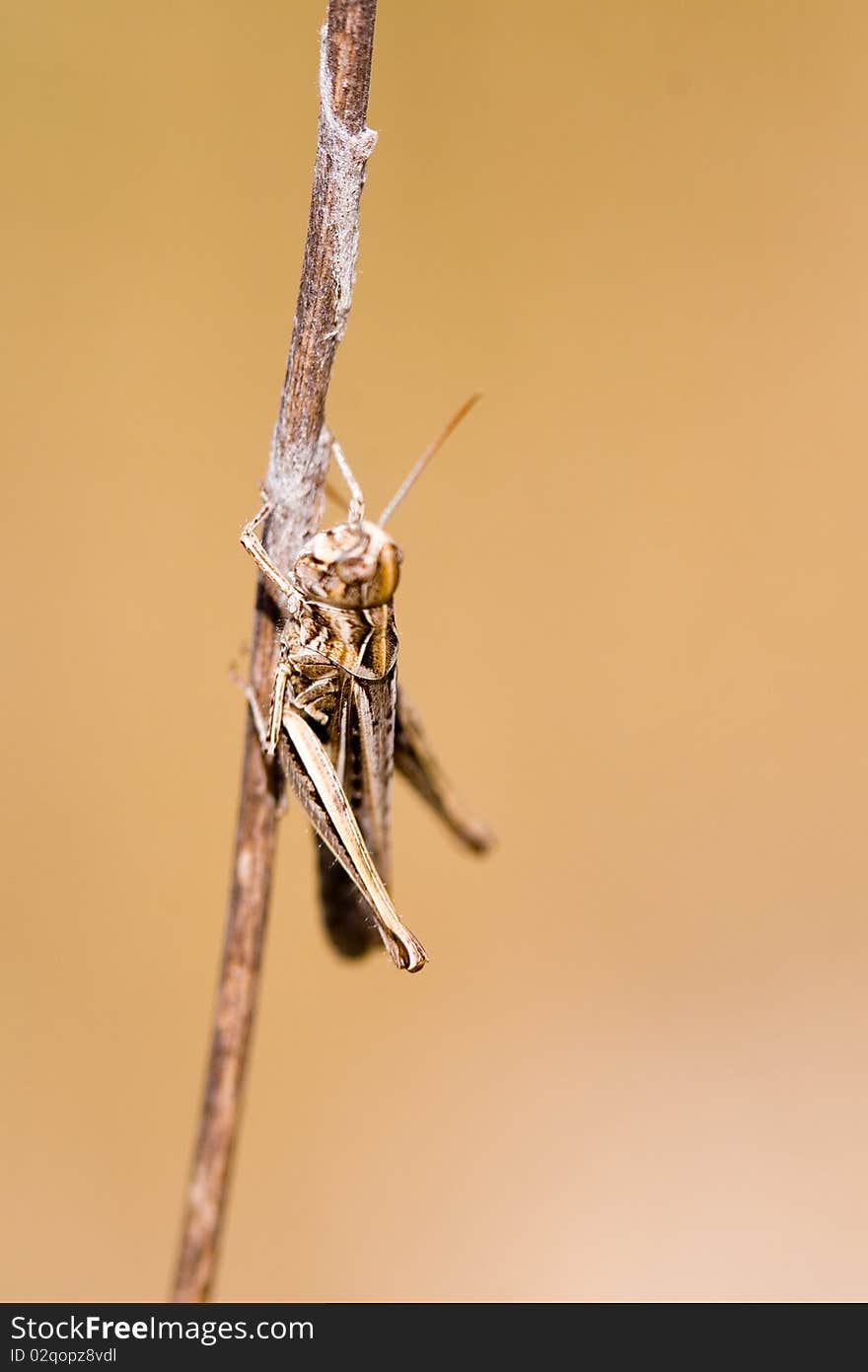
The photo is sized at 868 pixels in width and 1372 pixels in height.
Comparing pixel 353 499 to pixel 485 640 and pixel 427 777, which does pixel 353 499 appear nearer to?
pixel 427 777

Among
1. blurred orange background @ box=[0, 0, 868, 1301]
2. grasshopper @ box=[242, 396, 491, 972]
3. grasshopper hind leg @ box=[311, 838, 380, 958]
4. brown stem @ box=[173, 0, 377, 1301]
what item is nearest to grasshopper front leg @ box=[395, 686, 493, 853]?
grasshopper @ box=[242, 396, 491, 972]

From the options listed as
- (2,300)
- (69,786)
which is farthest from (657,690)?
(2,300)

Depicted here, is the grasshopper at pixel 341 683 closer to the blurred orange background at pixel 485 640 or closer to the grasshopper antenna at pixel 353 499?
the grasshopper antenna at pixel 353 499

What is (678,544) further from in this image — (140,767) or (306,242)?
(306,242)

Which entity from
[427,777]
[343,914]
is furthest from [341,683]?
[343,914]

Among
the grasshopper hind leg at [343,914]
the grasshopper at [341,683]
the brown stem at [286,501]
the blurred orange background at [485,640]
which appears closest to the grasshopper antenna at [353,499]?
the grasshopper at [341,683]

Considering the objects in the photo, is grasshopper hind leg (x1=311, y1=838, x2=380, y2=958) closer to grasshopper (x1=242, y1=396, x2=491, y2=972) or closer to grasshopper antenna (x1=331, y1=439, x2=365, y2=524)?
grasshopper (x1=242, y1=396, x2=491, y2=972)
